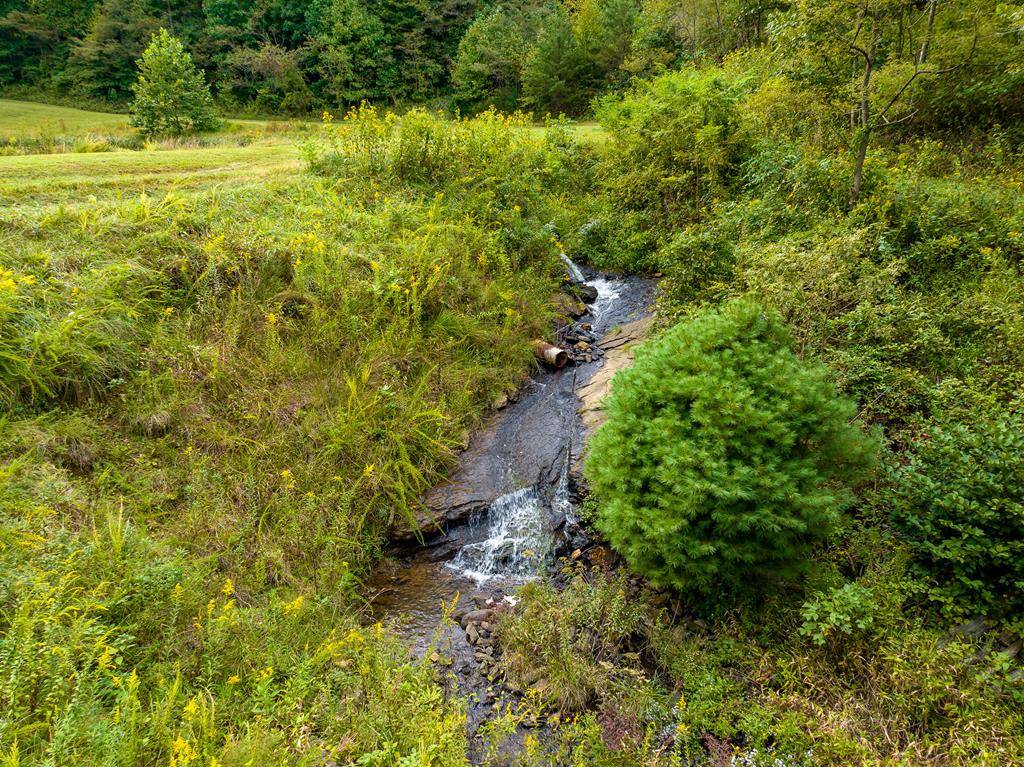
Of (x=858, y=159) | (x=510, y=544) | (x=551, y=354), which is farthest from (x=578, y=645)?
(x=858, y=159)

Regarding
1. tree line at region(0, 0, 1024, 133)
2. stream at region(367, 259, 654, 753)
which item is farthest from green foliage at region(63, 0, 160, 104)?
stream at region(367, 259, 654, 753)

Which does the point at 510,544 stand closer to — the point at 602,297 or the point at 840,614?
the point at 840,614

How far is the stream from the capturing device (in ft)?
15.5

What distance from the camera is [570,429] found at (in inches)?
271

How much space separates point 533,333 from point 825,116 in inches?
264

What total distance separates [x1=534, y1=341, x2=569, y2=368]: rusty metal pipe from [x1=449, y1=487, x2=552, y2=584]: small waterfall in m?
2.71

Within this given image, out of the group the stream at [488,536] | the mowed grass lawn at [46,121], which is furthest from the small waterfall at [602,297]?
the mowed grass lawn at [46,121]

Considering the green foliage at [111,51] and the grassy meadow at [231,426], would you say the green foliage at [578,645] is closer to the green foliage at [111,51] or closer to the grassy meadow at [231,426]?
the grassy meadow at [231,426]

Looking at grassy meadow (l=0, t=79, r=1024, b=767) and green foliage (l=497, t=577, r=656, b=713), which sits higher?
grassy meadow (l=0, t=79, r=1024, b=767)

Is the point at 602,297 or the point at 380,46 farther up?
the point at 380,46

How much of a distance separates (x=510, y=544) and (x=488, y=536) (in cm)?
33

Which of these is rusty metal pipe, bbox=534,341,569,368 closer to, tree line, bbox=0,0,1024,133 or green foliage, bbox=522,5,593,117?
tree line, bbox=0,0,1024,133

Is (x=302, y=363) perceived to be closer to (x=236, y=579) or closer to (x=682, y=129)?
(x=236, y=579)

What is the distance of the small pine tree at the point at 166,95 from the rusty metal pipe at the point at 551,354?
1601 centimetres
